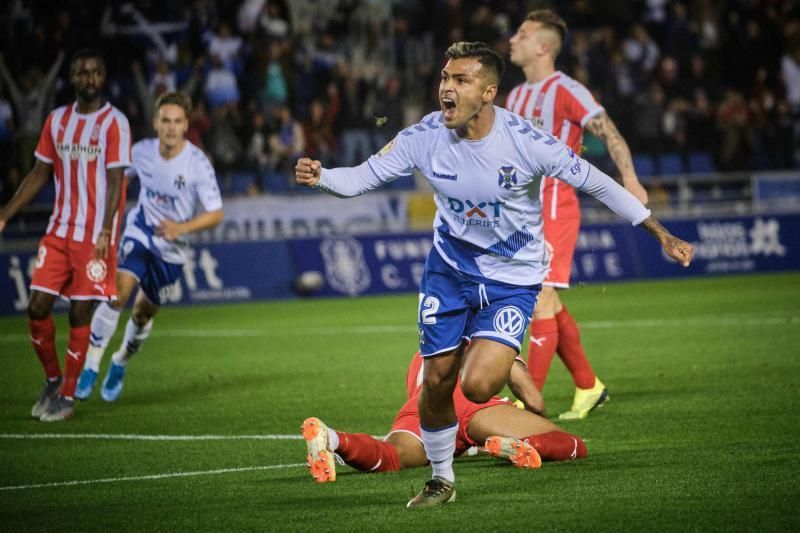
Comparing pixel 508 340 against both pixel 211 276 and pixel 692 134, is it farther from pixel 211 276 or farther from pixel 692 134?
pixel 692 134

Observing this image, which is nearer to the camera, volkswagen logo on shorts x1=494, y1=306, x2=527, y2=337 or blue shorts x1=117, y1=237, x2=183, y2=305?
volkswagen logo on shorts x1=494, y1=306, x2=527, y2=337

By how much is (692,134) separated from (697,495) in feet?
61.7

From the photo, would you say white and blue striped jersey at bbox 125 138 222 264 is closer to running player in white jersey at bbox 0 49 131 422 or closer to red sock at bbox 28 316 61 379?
running player in white jersey at bbox 0 49 131 422

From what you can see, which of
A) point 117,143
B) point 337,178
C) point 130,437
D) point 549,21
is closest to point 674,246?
point 337,178

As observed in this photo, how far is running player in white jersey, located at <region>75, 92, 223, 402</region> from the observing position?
10.6 metres

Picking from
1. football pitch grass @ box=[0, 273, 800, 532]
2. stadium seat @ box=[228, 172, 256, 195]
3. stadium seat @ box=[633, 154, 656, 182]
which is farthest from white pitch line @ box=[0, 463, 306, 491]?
stadium seat @ box=[633, 154, 656, 182]

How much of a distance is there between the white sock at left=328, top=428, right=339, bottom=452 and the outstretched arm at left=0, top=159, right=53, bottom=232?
4.02 meters

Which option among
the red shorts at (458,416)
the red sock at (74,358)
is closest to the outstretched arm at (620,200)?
the red shorts at (458,416)

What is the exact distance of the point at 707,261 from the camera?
69.4ft

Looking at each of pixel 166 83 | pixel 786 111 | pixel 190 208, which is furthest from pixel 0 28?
pixel 786 111

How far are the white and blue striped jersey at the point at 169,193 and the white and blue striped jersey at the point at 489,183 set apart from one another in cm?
453

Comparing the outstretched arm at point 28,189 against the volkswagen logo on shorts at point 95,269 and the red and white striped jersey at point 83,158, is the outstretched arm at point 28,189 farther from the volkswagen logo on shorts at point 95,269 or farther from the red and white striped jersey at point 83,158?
the volkswagen logo on shorts at point 95,269

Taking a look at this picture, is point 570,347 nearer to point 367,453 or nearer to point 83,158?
point 367,453

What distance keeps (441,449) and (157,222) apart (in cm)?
516
